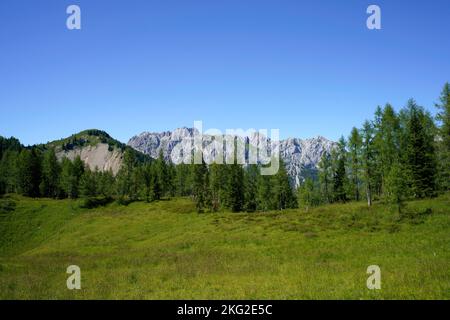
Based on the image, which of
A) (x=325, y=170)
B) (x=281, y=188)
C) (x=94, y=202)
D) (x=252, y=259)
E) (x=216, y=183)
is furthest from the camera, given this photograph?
(x=281, y=188)

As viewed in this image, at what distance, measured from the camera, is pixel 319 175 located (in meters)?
87.6

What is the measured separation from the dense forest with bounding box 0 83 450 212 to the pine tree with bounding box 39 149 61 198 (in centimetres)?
30

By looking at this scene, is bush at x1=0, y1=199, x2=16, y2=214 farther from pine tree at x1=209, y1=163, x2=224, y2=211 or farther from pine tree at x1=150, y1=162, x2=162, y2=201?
pine tree at x1=209, y1=163, x2=224, y2=211

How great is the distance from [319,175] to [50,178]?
83856 mm

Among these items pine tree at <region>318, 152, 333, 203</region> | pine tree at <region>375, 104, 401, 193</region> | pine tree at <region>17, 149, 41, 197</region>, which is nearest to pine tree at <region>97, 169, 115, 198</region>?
pine tree at <region>17, 149, 41, 197</region>

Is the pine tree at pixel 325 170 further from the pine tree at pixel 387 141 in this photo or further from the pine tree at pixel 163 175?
the pine tree at pixel 163 175

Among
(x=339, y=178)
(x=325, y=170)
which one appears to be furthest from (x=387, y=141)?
(x=325, y=170)

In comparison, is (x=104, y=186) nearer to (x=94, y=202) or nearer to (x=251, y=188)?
(x=94, y=202)

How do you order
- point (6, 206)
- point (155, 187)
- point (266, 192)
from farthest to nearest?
point (155, 187) → point (266, 192) → point (6, 206)

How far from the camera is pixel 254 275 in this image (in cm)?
2044

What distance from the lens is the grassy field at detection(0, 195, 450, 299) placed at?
16.1 metres
